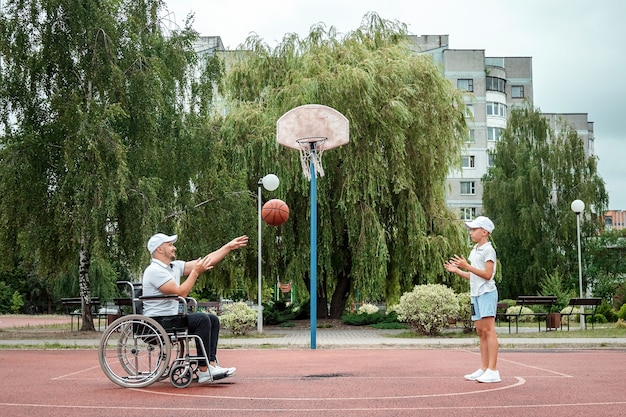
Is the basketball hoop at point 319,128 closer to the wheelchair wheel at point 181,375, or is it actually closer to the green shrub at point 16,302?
the wheelchair wheel at point 181,375

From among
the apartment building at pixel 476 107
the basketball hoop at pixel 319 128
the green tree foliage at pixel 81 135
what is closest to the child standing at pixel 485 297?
the basketball hoop at pixel 319 128

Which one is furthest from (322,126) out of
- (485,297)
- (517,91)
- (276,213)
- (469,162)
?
(517,91)

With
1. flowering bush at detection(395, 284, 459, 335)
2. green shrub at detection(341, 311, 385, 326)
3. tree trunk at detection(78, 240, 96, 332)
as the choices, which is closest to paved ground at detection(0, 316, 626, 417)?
flowering bush at detection(395, 284, 459, 335)

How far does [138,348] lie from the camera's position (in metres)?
8.86

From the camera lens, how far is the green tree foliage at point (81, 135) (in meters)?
20.4

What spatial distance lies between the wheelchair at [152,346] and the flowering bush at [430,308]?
11.2 meters

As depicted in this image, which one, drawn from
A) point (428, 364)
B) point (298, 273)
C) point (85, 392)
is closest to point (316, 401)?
point (85, 392)

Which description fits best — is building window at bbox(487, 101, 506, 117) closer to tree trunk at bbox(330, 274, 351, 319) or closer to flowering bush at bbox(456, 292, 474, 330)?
tree trunk at bbox(330, 274, 351, 319)

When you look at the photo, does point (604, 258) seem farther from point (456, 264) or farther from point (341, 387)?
point (341, 387)

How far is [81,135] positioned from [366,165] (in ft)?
30.0

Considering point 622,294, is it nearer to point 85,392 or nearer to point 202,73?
point 202,73

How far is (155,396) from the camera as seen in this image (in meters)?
8.18

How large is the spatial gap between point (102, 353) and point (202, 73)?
17599 mm

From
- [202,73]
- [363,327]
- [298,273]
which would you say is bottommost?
[363,327]
